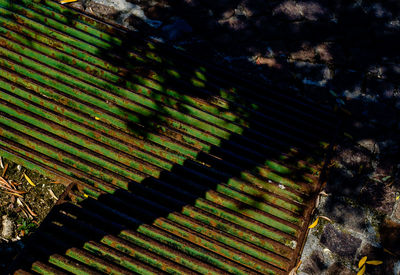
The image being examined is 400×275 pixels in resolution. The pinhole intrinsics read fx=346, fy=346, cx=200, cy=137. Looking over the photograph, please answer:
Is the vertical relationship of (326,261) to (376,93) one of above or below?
below

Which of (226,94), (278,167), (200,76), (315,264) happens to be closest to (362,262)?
(315,264)

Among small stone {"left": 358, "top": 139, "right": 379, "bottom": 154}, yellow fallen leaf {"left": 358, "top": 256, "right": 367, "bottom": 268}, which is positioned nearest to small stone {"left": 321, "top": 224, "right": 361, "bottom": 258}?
yellow fallen leaf {"left": 358, "top": 256, "right": 367, "bottom": 268}

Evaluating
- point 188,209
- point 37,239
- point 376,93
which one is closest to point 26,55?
point 37,239

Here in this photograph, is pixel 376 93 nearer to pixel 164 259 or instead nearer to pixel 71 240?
pixel 164 259

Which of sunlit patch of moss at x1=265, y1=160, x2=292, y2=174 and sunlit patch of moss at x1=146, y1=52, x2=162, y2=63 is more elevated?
sunlit patch of moss at x1=146, y1=52, x2=162, y2=63

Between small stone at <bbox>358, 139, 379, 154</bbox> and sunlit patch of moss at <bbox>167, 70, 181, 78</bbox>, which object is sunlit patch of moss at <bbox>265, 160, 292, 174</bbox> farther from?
sunlit patch of moss at <bbox>167, 70, 181, 78</bbox>

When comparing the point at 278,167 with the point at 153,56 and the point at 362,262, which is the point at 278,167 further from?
the point at 153,56
